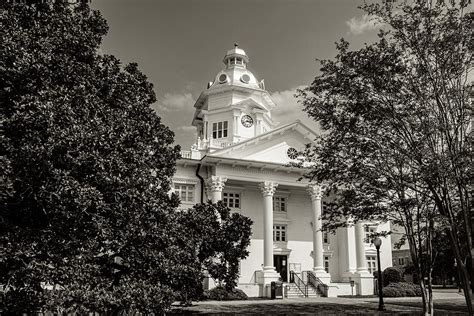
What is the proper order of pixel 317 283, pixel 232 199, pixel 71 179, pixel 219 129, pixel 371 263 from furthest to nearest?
pixel 219 129 < pixel 371 263 < pixel 232 199 < pixel 317 283 < pixel 71 179

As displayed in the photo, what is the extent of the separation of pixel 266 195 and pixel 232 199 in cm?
368

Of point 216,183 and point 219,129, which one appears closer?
point 216,183

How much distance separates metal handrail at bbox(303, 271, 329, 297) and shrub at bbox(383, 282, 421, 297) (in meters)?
4.87

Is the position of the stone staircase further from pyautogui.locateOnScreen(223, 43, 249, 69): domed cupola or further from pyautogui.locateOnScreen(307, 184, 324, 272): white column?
pyautogui.locateOnScreen(223, 43, 249, 69): domed cupola

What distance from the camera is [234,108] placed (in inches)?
1494

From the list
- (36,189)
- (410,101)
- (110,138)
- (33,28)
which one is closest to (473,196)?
(410,101)

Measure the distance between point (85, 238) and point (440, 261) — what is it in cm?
4956

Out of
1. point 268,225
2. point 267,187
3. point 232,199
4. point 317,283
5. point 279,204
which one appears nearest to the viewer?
point 268,225

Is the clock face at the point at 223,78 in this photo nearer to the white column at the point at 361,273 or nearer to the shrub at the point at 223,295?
the white column at the point at 361,273

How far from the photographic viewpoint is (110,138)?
8383mm

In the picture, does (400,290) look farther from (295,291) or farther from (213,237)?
(213,237)

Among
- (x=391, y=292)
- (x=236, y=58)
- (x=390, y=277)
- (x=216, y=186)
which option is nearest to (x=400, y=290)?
(x=391, y=292)

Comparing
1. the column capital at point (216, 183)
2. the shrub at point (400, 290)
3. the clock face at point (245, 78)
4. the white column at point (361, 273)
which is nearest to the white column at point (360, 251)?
the white column at point (361, 273)

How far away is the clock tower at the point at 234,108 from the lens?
3797cm
